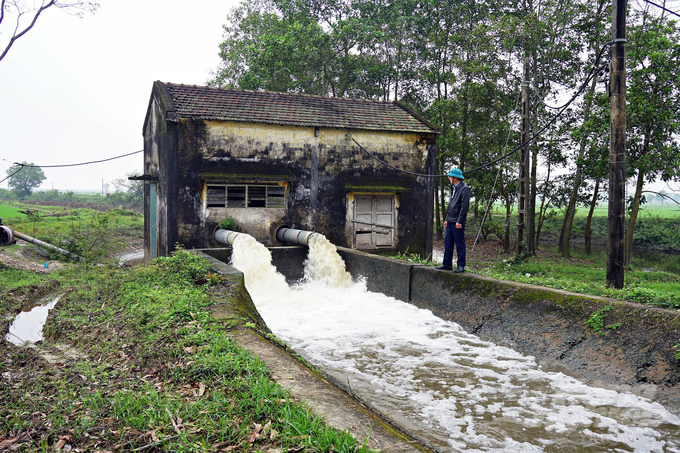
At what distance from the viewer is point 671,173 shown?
15000mm

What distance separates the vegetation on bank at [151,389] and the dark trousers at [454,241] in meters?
3.92

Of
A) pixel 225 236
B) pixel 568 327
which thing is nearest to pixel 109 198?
pixel 225 236

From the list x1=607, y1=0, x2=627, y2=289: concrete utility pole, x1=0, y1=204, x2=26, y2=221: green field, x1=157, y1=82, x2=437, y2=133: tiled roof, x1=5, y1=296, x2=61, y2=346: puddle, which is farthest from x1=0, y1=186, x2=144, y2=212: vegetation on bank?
x1=607, y1=0, x2=627, y2=289: concrete utility pole

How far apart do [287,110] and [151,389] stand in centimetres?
1282

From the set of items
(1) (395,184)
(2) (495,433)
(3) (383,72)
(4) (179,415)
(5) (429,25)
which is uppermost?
(5) (429,25)

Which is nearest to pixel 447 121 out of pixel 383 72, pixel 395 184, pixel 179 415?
pixel 383 72

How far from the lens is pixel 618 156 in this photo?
25.8 ft

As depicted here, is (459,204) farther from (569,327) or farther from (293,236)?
(293,236)

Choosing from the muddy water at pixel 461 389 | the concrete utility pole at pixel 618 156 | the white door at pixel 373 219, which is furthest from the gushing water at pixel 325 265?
the concrete utility pole at pixel 618 156

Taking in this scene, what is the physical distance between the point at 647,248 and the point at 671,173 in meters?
14.0

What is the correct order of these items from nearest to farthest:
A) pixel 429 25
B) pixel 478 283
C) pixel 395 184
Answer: pixel 478 283
pixel 395 184
pixel 429 25

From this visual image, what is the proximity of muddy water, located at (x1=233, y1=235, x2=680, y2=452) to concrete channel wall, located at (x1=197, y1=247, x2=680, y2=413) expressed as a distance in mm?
204

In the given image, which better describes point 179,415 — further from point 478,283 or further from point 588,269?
point 588,269

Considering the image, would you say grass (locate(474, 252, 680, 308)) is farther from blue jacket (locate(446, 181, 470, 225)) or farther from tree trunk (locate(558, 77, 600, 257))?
blue jacket (locate(446, 181, 470, 225))
